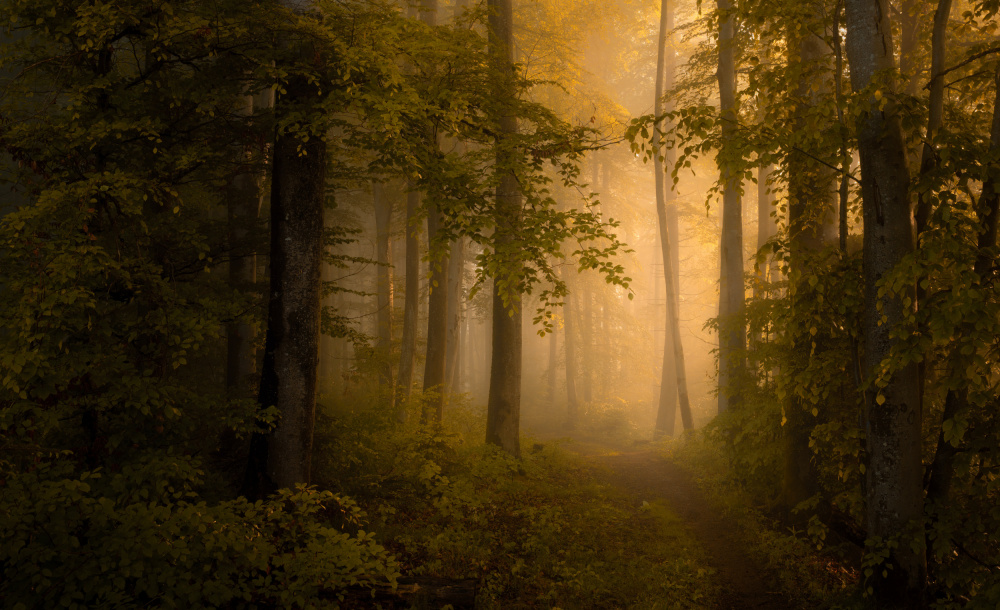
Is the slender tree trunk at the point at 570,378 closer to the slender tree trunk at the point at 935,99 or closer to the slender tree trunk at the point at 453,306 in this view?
the slender tree trunk at the point at 453,306

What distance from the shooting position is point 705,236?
22922mm

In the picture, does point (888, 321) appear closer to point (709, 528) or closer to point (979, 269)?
point (979, 269)

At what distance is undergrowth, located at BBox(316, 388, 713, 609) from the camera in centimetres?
622

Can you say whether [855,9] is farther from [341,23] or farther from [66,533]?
[66,533]

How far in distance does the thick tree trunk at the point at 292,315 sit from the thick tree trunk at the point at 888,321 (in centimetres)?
594

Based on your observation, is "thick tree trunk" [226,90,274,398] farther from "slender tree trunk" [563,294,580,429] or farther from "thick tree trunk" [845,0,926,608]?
"slender tree trunk" [563,294,580,429]

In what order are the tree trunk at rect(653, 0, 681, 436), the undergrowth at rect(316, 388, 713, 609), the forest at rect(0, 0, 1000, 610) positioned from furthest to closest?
the tree trunk at rect(653, 0, 681, 436) < the undergrowth at rect(316, 388, 713, 609) < the forest at rect(0, 0, 1000, 610)

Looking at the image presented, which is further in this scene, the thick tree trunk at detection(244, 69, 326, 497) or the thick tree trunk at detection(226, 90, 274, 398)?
the thick tree trunk at detection(226, 90, 274, 398)

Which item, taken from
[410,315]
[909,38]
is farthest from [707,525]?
[410,315]

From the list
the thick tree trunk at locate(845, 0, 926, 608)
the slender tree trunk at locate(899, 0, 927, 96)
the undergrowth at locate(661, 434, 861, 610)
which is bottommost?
the undergrowth at locate(661, 434, 861, 610)

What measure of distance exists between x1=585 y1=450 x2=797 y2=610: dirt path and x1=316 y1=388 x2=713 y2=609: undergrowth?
1.00 ft

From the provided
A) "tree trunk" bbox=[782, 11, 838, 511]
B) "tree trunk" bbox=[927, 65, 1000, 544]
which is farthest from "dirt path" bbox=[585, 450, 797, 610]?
"tree trunk" bbox=[927, 65, 1000, 544]

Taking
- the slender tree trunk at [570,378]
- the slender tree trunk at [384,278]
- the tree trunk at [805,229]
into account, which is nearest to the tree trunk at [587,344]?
the slender tree trunk at [570,378]

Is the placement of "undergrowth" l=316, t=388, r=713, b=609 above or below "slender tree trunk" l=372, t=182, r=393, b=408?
below
